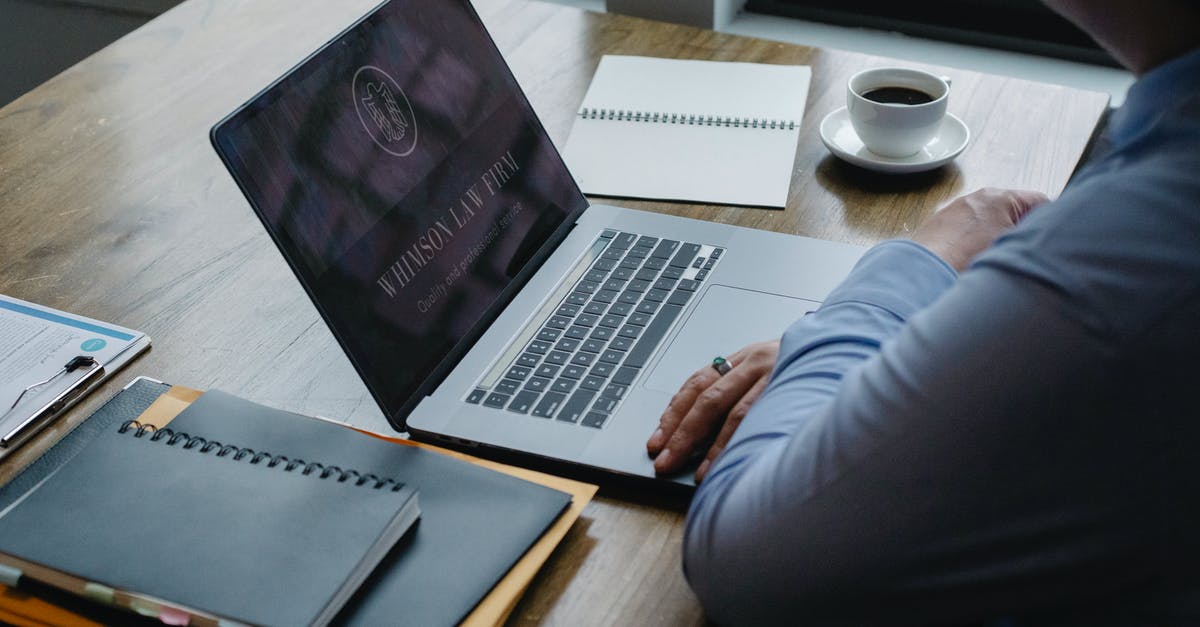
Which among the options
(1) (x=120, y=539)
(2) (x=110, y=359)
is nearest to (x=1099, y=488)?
(1) (x=120, y=539)

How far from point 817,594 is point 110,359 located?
26.2 inches

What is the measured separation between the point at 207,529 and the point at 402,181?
35 centimetres

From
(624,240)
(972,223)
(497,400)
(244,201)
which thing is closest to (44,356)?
(244,201)

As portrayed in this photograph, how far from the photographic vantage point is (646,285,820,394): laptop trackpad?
2.94ft

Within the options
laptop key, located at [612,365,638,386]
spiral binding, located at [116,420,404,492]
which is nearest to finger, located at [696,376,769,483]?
laptop key, located at [612,365,638,386]

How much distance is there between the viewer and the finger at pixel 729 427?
0.79 meters

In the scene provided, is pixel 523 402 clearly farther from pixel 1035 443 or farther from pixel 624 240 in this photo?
pixel 1035 443

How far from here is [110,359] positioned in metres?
0.97

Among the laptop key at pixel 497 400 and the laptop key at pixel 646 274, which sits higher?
the laptop key at pixel 497 400

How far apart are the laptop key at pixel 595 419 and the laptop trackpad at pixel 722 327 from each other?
0.16 ft

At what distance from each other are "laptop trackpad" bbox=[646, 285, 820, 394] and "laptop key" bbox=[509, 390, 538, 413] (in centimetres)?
9

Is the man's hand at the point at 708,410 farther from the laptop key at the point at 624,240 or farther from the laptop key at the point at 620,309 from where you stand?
the laptop key at the point at 624,240

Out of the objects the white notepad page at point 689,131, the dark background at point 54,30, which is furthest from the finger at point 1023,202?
the dark background at point 54,30

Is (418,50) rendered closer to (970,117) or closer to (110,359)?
(110,359)
